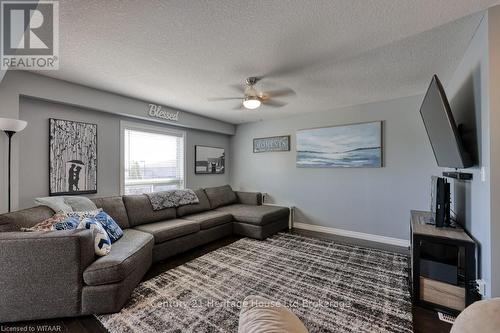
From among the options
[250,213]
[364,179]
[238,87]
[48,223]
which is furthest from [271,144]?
[48,223]

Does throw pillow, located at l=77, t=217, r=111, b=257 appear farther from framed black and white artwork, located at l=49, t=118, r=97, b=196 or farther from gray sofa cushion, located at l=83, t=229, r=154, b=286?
framed black and white artwork, located at l=49, t=118, r=97, b=196

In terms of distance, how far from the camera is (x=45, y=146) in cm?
283

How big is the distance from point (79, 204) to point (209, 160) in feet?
9.43

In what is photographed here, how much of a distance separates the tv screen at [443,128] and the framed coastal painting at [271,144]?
2.67 metres

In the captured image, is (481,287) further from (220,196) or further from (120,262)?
(220,196)

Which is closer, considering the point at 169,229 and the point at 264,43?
the point at 264,43

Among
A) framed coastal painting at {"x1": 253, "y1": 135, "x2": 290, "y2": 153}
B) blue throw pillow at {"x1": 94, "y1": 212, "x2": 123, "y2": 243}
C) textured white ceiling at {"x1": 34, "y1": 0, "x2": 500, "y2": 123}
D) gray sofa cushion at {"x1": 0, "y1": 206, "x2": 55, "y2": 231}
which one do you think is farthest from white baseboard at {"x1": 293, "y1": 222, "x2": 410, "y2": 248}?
gray sofa cushion at {"x1": 0, "y1": 206, "x2": 55, "y2": 231}

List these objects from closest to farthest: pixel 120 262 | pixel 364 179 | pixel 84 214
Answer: pixel 120 262, pixel 84 214, pixel 364 179

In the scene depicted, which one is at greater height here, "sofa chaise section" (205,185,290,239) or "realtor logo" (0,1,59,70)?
"realtor logo" (0,1,59,70)

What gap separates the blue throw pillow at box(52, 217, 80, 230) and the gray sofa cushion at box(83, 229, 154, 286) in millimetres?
427

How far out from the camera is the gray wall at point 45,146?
2.68 m

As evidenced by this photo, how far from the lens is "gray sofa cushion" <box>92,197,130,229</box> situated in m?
3.01

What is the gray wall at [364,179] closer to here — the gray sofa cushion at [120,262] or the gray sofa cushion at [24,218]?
the gray sofa cushion at [120,262]

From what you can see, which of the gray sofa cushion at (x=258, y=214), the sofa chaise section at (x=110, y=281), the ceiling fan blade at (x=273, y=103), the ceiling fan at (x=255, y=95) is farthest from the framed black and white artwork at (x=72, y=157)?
the ceiling fan blade at (x=273, y=103)
